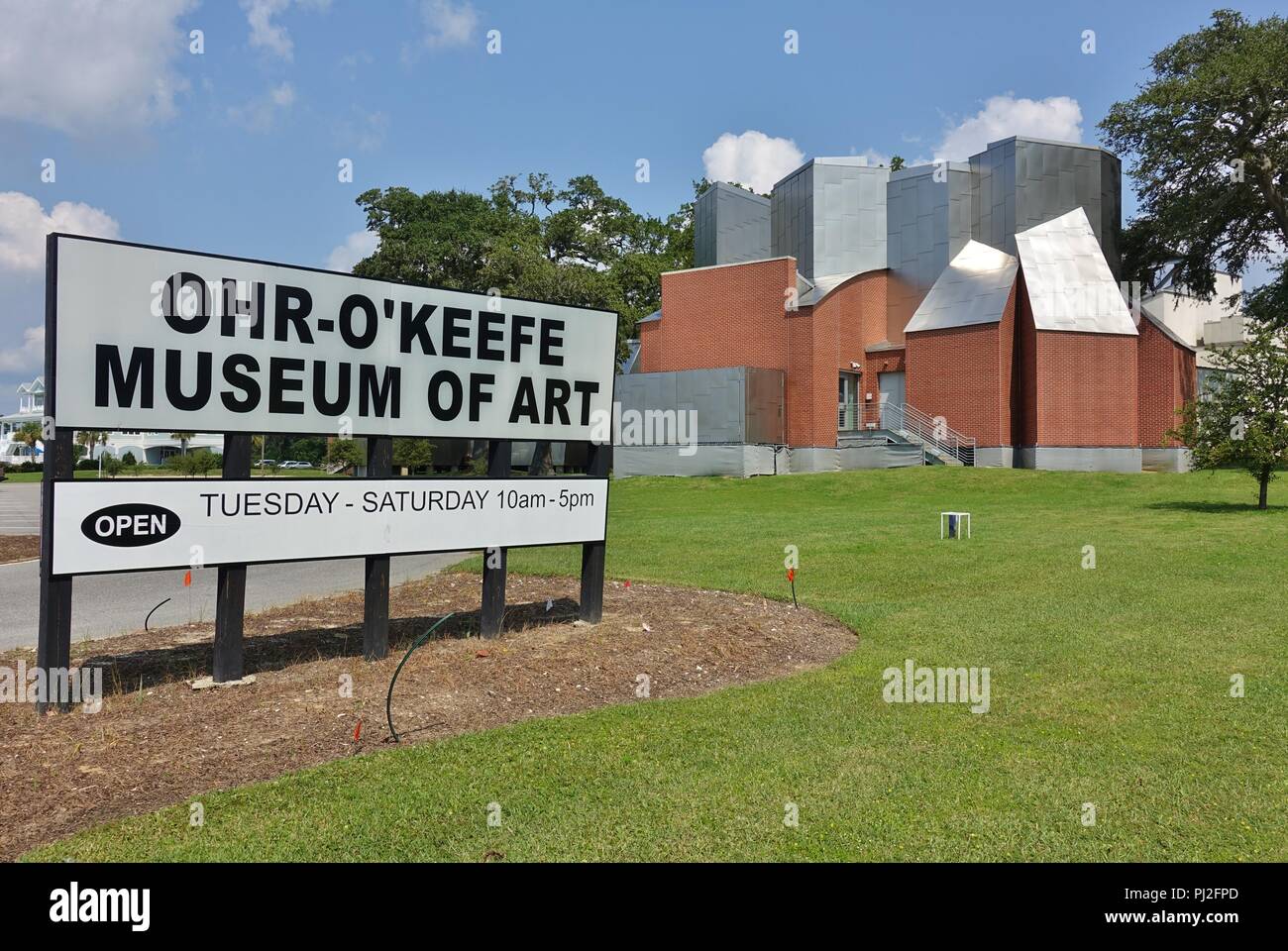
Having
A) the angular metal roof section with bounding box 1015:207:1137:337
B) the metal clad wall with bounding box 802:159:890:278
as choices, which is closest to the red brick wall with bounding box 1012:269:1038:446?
the angular metal roof section with bounding box 1015:207:1137:337

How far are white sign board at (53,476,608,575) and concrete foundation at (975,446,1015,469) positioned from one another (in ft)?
106

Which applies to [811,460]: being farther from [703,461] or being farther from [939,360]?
[939,360]

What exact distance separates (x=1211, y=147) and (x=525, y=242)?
35.1m

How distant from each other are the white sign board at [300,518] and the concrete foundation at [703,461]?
31.1m

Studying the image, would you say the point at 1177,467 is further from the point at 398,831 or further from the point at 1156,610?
the point at 398,831

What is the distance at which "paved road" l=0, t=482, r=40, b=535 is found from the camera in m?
23.4

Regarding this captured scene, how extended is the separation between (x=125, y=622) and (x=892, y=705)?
8392 millimetres

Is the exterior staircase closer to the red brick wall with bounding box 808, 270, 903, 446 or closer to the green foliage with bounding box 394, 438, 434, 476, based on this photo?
the red brick wall with bounding box 808, 270, 903, 446

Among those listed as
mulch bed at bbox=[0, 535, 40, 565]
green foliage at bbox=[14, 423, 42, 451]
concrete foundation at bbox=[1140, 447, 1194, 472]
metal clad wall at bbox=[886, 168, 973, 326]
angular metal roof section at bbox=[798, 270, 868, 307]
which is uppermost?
metal clad wall at bbox=[886, 168, 973, 326]

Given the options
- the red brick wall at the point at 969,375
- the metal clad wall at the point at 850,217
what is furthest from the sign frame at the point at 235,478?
the metal clad wall at the point at 850,217

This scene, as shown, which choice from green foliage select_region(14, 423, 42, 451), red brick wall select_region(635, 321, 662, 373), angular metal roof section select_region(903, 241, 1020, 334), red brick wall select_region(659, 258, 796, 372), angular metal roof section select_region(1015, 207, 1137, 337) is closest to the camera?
angular metal roof section select_region(1015, 207, 1137, 337)

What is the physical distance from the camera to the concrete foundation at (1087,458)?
38688 mm

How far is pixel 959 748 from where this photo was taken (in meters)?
5.98
